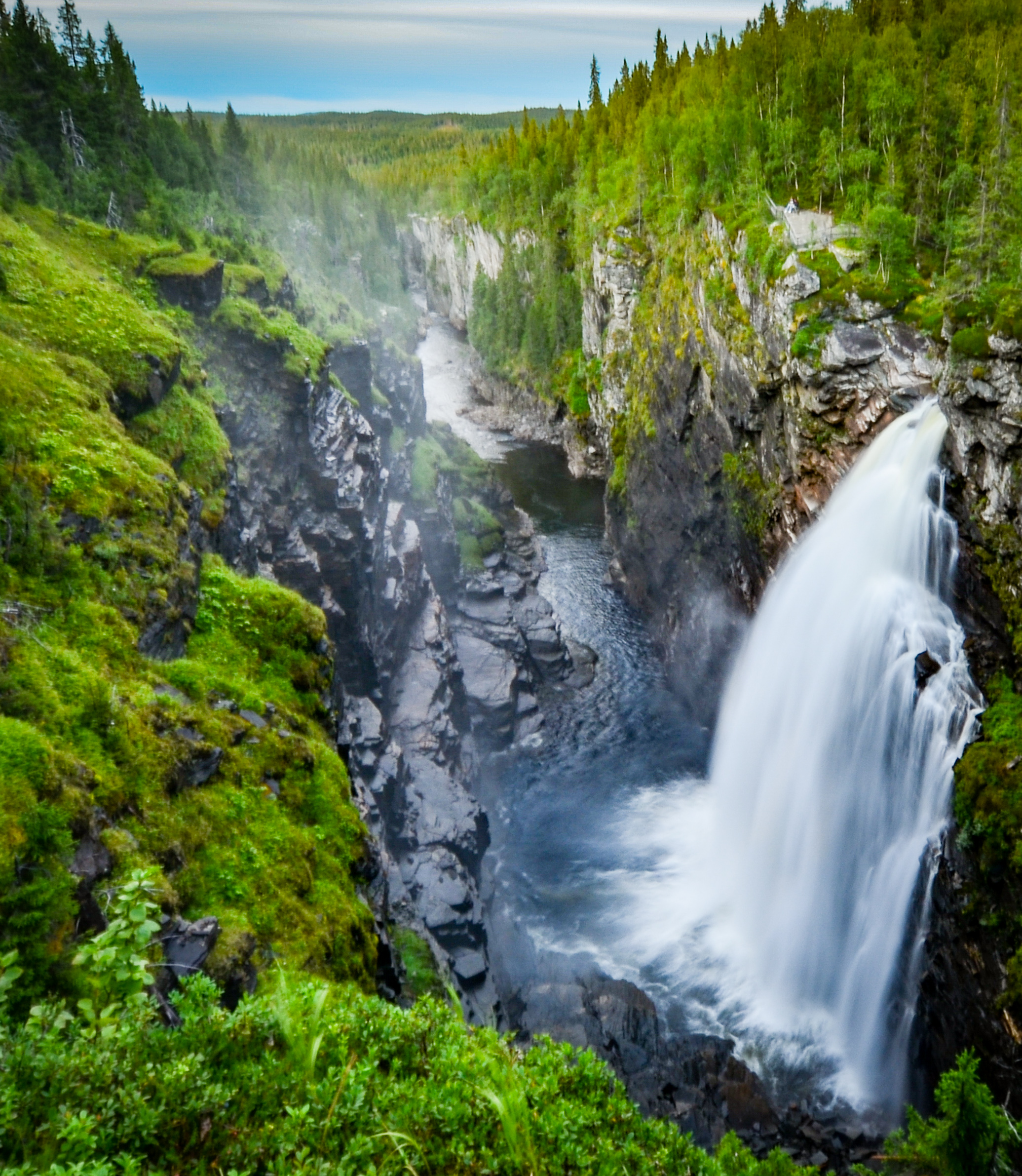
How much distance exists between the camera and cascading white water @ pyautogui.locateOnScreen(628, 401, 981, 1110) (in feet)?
79.1

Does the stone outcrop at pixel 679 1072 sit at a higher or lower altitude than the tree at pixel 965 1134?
lower

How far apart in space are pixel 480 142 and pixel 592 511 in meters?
165

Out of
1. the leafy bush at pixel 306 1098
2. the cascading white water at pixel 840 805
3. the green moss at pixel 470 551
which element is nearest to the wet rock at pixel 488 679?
the green moss at pixel 470 551

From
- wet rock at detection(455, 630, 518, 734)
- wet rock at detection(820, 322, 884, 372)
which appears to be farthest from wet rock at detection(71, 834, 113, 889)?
wet rock at detection(820, 322, 884, 372)

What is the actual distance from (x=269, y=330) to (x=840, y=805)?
31.4 meters

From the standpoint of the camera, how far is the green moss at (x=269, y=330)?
121 feet

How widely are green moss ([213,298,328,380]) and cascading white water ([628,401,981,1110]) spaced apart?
952 inches

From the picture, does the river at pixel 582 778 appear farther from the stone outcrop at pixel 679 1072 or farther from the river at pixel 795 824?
the stone outcrop at pixel 679 1072

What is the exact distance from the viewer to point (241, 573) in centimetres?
2859

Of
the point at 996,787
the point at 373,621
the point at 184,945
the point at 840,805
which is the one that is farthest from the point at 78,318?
the point at 996,787

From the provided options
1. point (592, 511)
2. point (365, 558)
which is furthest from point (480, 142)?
point (365, 558)

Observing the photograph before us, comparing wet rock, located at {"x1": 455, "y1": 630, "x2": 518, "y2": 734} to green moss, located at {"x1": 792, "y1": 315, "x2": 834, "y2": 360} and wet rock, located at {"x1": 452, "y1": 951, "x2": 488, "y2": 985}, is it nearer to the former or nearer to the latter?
wet rock, located at {"x1": 452, "y1": 951, "x2": 488, "y2": 985}

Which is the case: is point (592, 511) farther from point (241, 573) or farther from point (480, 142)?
point (480, 142)

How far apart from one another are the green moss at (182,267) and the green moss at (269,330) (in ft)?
5.94
